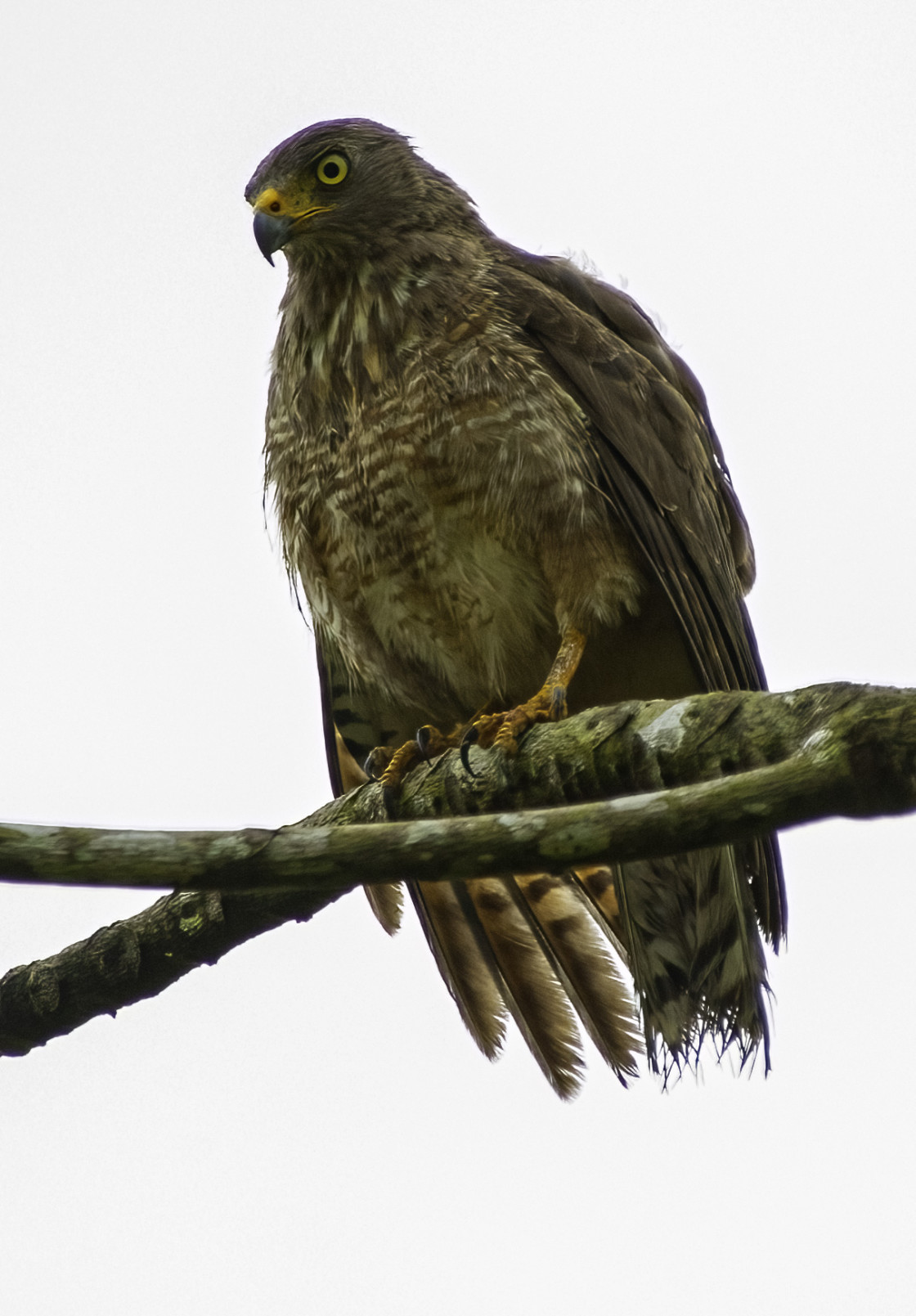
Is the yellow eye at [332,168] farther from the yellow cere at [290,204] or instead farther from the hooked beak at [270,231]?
the hooked beak at [270,231]

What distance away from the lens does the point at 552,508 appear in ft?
13.8

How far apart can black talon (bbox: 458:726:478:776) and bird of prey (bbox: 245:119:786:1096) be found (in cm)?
1

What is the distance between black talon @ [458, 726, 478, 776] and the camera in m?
3.72

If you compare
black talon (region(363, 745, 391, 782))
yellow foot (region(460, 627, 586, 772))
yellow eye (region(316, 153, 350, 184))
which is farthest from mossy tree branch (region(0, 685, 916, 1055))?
yellow eye (region(316, 153, 350, 184))

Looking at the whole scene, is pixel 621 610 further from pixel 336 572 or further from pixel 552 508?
pixel 336 572

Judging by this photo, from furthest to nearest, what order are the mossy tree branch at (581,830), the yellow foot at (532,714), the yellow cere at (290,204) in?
the yellow cere at (290,204) < the yellow foot at (532,714) < the mossy tree branch at (581,830)

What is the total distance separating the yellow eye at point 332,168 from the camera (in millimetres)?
4953

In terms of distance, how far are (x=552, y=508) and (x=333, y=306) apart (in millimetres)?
1202

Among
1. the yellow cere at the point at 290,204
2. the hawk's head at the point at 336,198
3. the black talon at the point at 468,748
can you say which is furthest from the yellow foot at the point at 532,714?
the yellow cere at the point at 290,204

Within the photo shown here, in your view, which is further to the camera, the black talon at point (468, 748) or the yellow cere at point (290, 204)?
the yellow cere at point (290, 204)

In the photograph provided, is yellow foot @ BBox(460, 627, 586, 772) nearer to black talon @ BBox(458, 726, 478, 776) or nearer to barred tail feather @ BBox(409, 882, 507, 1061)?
black talon @ BBox(458, 726, 478, 776)

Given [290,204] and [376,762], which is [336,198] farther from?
[376,762]

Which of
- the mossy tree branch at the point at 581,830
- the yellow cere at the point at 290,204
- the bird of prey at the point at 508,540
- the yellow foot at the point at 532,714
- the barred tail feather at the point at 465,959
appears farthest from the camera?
the yellow cere at the point at 290,204

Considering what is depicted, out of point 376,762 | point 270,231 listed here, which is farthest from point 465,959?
point 270,231
